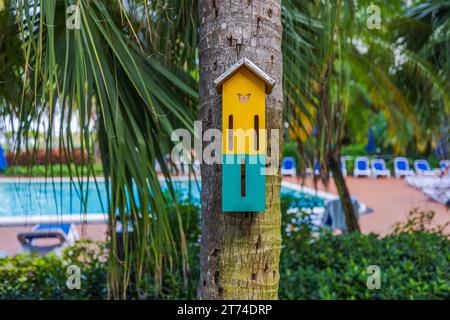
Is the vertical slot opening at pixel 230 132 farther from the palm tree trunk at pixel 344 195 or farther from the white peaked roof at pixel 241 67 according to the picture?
the palm tree trunk at pixel 344 195

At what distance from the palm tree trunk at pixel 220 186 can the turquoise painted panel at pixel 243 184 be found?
0.06 meters

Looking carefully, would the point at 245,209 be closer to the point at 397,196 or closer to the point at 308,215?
the point at 308,215

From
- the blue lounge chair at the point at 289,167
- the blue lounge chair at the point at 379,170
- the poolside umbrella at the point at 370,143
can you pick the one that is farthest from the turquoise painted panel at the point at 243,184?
the poolside umbrella at the point at 370,143

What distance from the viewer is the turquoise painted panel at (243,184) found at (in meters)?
1.34

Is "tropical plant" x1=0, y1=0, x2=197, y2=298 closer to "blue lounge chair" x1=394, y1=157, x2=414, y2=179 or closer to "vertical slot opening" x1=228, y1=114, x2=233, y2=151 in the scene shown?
"vertical slot opening" x1=228, y1=114, x2=233, y2=151

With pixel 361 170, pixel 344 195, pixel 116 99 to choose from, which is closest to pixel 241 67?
pixel 116 99

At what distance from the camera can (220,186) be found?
1.42 m

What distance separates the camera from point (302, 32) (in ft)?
9.11

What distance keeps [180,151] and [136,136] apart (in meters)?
0.41

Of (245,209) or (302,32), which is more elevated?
(302,32)

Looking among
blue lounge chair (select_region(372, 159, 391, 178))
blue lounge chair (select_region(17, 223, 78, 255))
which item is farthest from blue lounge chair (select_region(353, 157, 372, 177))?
blue lounge chair (select_region(17, 223, 78, 255))

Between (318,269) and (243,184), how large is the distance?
2.18m

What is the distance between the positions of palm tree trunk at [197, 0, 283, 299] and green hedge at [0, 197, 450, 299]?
4.52 ft
